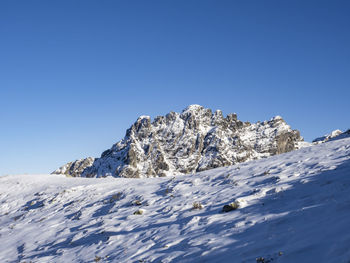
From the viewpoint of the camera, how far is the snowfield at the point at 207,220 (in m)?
7.12

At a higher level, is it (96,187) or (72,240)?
(96,187)

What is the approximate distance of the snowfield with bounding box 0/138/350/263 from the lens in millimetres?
7125

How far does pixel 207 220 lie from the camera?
1037 cm

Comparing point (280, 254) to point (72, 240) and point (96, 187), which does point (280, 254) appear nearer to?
point (72, 240)

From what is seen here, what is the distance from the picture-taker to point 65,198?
2103cm

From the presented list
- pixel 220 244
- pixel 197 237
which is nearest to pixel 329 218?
pixel 220 244

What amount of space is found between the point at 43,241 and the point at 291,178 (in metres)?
11.7

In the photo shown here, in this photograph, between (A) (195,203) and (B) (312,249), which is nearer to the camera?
(B) (312,249)

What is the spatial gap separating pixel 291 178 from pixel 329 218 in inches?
213

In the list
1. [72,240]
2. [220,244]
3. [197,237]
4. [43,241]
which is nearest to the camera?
[220,244]

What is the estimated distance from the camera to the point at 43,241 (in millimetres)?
13516

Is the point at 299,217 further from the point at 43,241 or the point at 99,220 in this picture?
the point at 43,241

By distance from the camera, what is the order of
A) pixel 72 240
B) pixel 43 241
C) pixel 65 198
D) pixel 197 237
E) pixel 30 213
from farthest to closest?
1. pixel 65 198
2. pixel 30 213
3. pixel 43 241
4. pixel 72 240
5. pixel 197 237

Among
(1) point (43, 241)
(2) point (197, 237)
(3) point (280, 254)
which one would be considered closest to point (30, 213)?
(1) point (43, 241)
